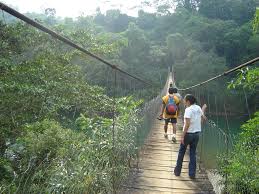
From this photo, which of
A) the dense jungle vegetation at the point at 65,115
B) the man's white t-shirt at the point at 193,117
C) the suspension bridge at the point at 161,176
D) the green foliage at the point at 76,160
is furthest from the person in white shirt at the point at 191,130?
the green foliage at the point at 76,160

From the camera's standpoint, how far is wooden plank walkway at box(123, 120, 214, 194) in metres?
2.71

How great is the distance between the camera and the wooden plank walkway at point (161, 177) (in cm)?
271

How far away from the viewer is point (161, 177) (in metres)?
3.01

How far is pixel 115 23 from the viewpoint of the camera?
1270 inches

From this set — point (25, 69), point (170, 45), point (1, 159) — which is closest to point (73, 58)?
point (25, 69)

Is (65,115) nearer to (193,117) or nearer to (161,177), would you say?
(161,177)

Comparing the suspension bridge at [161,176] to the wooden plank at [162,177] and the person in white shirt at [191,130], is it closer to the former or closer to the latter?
the wooden plank at [162,177]

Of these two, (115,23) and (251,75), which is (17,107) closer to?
(251,75)

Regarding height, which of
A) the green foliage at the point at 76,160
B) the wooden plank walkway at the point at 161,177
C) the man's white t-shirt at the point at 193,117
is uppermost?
the man's white t-shirt at the point at 193,117

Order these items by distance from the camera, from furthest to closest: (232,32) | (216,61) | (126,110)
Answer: (232,32)
(216,61)
(126,110)

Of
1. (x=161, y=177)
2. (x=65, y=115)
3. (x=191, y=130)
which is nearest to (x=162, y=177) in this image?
(x=161, y=177)

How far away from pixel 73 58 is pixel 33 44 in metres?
1.06

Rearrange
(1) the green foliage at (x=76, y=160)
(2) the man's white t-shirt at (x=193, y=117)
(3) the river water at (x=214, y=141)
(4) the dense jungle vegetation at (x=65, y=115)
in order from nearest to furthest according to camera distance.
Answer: (1) the green foliage at (x=76, y=160), (4) the dense jungle vegetation at (x=65, y=115), (3) the river water at (x=214, y=141), (2) the man's white t-shirt at (x=193, y=117)

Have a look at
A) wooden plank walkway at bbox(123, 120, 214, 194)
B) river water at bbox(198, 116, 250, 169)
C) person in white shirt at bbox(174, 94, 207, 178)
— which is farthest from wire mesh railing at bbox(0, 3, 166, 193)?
river water at bbox(198, 116, 250, 169)
